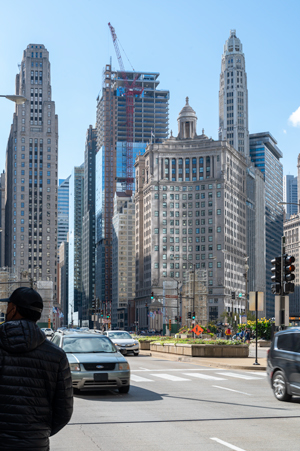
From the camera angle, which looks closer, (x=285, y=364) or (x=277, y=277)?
(x=285, y=364)

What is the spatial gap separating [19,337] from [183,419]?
855cm

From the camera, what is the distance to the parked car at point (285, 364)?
49.6ft

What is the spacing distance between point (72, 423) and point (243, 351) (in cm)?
2348

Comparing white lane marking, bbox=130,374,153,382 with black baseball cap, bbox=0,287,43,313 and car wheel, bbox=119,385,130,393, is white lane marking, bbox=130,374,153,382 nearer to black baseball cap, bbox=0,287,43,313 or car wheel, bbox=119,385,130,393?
car wheel, bbox=119,385,130,393

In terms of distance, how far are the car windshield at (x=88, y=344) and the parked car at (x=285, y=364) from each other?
14.5 ft

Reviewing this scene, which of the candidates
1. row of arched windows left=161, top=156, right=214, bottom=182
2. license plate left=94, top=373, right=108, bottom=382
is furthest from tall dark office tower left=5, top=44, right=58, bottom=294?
license plate left=94, top=373, right=108, bottom=382

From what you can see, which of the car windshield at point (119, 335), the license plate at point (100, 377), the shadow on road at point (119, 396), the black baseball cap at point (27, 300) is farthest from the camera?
the car windshield at point (119, 335)

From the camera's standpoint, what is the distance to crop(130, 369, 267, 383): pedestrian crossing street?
21.5 metres

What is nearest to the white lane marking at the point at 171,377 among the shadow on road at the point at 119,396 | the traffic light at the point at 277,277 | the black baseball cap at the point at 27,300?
the shadow on road at the point at 119,396

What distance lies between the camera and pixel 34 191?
17425 centimetres

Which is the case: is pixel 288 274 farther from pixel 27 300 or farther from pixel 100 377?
pixel 27 300

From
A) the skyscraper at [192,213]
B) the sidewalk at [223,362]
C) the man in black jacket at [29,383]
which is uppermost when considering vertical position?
the skyscraper at [192,213]

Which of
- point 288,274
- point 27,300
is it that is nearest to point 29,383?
point 27,300

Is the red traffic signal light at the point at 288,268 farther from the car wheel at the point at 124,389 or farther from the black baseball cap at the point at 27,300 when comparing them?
the black baseball cap at the point at 27,300
